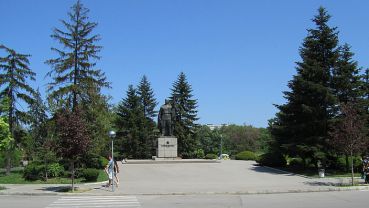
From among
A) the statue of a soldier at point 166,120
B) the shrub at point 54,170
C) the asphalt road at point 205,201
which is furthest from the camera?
the statue of a soldier at point 166,120

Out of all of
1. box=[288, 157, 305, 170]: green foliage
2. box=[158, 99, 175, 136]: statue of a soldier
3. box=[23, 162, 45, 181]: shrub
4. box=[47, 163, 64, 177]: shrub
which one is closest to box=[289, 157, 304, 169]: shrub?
box=[288, 157, 305, 170]: green foliage

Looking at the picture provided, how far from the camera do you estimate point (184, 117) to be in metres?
71.2

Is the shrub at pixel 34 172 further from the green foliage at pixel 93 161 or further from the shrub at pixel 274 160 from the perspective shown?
the shrub at pixel 274 160

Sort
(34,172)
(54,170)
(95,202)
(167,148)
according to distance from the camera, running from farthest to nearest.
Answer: (167,148) < (54,170) < (34,172) < (95,202)

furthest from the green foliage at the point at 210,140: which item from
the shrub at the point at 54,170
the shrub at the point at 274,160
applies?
the shrub at the point at 54,170

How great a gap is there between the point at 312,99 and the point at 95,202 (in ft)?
68.9

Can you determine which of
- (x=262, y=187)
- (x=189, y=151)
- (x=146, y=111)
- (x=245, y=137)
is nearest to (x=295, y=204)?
(x=262, y=187)

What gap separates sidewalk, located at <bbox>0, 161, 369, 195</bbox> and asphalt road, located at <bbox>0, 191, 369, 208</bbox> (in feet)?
4.92

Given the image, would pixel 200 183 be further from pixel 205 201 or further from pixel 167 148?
pixel 167 148

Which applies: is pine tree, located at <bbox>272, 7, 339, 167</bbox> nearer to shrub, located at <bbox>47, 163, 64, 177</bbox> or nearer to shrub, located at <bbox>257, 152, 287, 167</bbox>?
Result: shrub, located at <bbox>257, 152, 287, 167</bbox>

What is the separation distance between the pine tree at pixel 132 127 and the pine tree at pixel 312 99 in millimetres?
36614

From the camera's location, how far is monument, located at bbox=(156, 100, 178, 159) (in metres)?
45.1

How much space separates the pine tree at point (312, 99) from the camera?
34.1 m

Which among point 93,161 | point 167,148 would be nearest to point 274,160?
point 167,148
